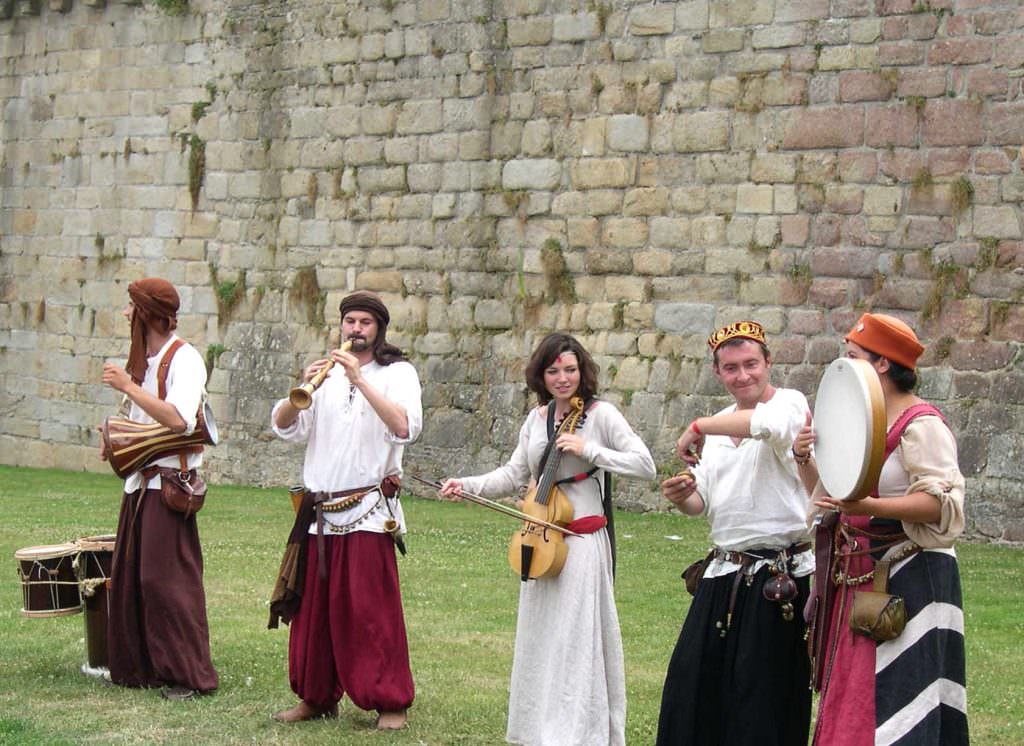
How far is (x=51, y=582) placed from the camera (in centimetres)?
774

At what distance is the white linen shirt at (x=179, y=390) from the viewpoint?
7379 millimetres

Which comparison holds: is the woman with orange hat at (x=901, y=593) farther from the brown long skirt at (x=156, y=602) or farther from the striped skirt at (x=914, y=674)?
the brown long skirt at (x=156, y=602)

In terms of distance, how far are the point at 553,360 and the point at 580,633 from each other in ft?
3.28

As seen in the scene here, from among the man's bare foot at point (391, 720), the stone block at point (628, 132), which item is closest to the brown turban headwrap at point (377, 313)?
the man's bare foot at point (391, 720)

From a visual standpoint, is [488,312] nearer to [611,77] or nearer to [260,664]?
[611,77]

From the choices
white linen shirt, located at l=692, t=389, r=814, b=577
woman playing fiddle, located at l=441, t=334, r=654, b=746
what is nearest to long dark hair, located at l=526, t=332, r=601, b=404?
woman playing fiddle, located at l=441, t=334, r=654, b=746

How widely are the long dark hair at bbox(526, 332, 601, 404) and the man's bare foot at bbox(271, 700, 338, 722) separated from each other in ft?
5.17

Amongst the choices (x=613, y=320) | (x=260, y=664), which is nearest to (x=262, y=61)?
(x=613, y=320)

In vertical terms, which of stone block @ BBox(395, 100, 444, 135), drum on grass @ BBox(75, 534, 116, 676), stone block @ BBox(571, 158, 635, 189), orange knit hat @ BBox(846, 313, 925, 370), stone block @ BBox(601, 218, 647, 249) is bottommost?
drum on grass @ BBox(75, 534, 116, 676)

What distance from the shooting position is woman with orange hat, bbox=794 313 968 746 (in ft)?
16.4

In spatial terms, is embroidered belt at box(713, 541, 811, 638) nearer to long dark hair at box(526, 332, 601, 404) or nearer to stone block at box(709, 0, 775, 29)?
long dark hair at box(526, 332, 601, 404)

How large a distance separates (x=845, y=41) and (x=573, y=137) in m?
2.46

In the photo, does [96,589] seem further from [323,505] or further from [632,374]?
[632,374]

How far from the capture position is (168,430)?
7.36 meters
